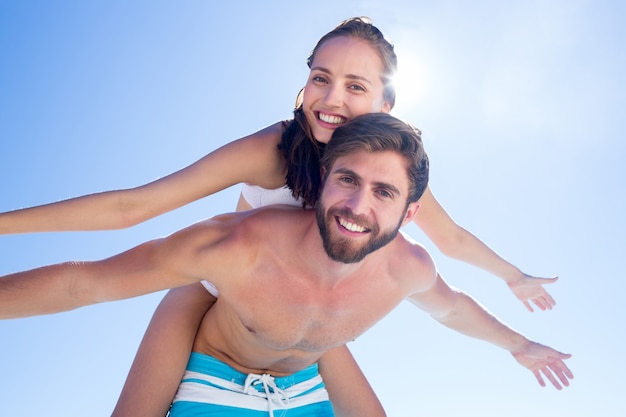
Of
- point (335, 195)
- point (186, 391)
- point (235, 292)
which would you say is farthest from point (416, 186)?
point (186, 391)

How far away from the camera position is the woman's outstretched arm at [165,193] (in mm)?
3658

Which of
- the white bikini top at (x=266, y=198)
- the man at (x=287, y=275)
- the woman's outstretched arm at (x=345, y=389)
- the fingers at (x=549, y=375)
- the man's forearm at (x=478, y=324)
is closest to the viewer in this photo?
the man at (x=287, y=275)

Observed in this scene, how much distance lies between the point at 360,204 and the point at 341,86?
29.5 inches

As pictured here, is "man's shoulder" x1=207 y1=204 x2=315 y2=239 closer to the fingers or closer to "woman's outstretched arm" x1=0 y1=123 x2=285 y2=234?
"woman's outstretched arm" x1=0 y1=123 x2=285 y2=234

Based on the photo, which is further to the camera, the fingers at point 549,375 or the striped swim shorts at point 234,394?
the fingers at point 549,375

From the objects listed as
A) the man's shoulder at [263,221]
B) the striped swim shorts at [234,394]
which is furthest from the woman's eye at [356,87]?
the striped swim shorts at [234,394]

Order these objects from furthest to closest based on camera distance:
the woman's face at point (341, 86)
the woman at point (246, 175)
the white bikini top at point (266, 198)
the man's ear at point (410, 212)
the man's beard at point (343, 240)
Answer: the white bikini top at point (266, 198) → the man's ear at point (410, 212) → the woman's face at point (341, 86) → the woman at point (246, 175) → the man's beard at point (343, 240)

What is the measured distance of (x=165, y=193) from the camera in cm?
391

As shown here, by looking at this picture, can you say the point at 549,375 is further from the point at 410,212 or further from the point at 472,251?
the point at 410,212

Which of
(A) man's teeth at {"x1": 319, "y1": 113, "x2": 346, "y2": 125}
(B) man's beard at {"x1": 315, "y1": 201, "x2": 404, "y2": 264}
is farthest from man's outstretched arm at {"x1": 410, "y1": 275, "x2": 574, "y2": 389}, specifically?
(A) man's teeth at {"x1": 319, "y1": 113, "x2": 346, "y2": 125}

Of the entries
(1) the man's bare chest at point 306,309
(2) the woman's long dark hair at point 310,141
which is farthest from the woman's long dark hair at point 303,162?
(1) the man's bare chest at point 306,309

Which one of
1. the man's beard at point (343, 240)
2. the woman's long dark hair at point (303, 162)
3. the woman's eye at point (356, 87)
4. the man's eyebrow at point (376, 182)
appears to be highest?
the woman's eye at point (356, 87)

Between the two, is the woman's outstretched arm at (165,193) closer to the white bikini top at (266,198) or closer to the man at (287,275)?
the white bikini top at (266,198)

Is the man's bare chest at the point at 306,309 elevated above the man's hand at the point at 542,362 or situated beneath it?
elevated above
